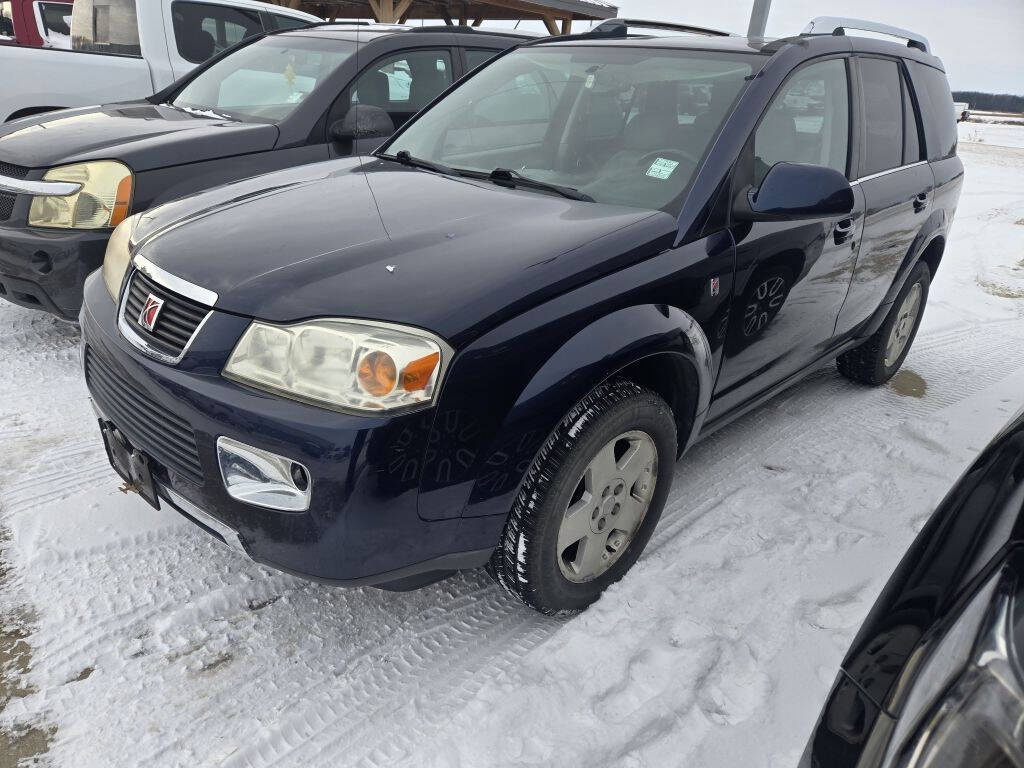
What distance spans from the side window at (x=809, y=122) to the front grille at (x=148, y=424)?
195 centimetres

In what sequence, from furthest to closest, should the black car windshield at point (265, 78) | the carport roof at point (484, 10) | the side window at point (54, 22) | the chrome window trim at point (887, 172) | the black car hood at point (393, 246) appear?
the carport roof at point (484, 10)
the side window at point (54, 22)
the black car windshield at point (265, 78)
the chrome window trim at point (887, 172)
the black car hood at point (393, 246)

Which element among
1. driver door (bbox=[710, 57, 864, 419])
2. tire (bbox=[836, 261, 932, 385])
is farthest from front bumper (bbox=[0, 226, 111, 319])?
tire (bbox=[836, 261, 932, 385])

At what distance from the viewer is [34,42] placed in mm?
7395

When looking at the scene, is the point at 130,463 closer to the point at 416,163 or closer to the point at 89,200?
the point at 416,163

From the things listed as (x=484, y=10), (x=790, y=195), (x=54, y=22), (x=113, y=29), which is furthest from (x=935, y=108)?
(x=484, y=10)

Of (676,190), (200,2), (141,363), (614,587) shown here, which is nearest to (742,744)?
(614,587)

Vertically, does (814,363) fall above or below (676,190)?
below

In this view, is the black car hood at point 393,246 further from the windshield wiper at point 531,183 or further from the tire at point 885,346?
the tire at point 885,346

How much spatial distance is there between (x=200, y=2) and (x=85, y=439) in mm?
4657

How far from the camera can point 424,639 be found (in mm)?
2201

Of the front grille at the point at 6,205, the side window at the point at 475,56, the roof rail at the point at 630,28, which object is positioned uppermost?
the roof rail at the point at 630,28

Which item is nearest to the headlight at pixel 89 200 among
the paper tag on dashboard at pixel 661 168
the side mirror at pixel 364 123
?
the side mirror at pixel 364 123

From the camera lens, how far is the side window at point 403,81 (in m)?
4.46

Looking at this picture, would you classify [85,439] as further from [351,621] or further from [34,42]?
[34,42]
